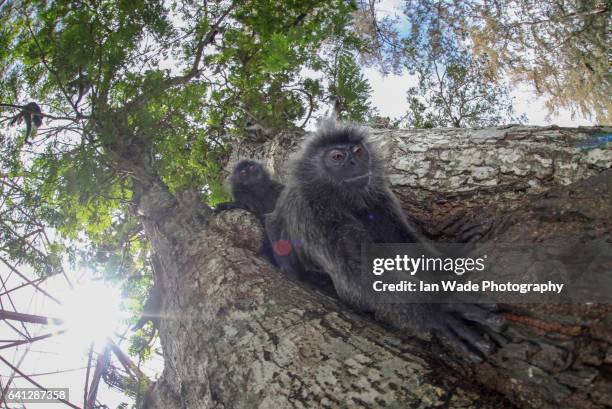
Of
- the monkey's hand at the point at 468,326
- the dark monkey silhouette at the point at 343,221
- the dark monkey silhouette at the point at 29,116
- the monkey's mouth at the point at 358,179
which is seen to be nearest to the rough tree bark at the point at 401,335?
the monkey's hand at the point at 468,326

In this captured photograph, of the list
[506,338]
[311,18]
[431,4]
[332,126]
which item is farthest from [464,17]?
[506,338]

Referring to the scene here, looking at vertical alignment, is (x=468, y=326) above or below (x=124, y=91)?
below

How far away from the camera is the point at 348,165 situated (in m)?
3.68

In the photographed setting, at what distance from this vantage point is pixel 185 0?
493 cm

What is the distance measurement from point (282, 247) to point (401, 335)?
1656 millimetres

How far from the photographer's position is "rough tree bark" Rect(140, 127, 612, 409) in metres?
1.63

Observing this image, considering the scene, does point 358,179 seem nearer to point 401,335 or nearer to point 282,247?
point 282,247

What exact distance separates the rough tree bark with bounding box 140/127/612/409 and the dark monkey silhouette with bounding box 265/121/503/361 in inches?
7.0

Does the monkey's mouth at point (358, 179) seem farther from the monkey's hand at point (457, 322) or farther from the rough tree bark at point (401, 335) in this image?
the monkey's hand at point (457, 322)

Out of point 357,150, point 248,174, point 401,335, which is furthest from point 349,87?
point 401,335

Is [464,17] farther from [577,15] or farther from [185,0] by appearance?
[185,0]

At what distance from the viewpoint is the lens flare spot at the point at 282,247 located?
356 cm

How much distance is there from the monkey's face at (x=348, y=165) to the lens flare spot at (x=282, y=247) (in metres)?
0.69

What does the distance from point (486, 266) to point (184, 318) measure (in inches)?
70.0
